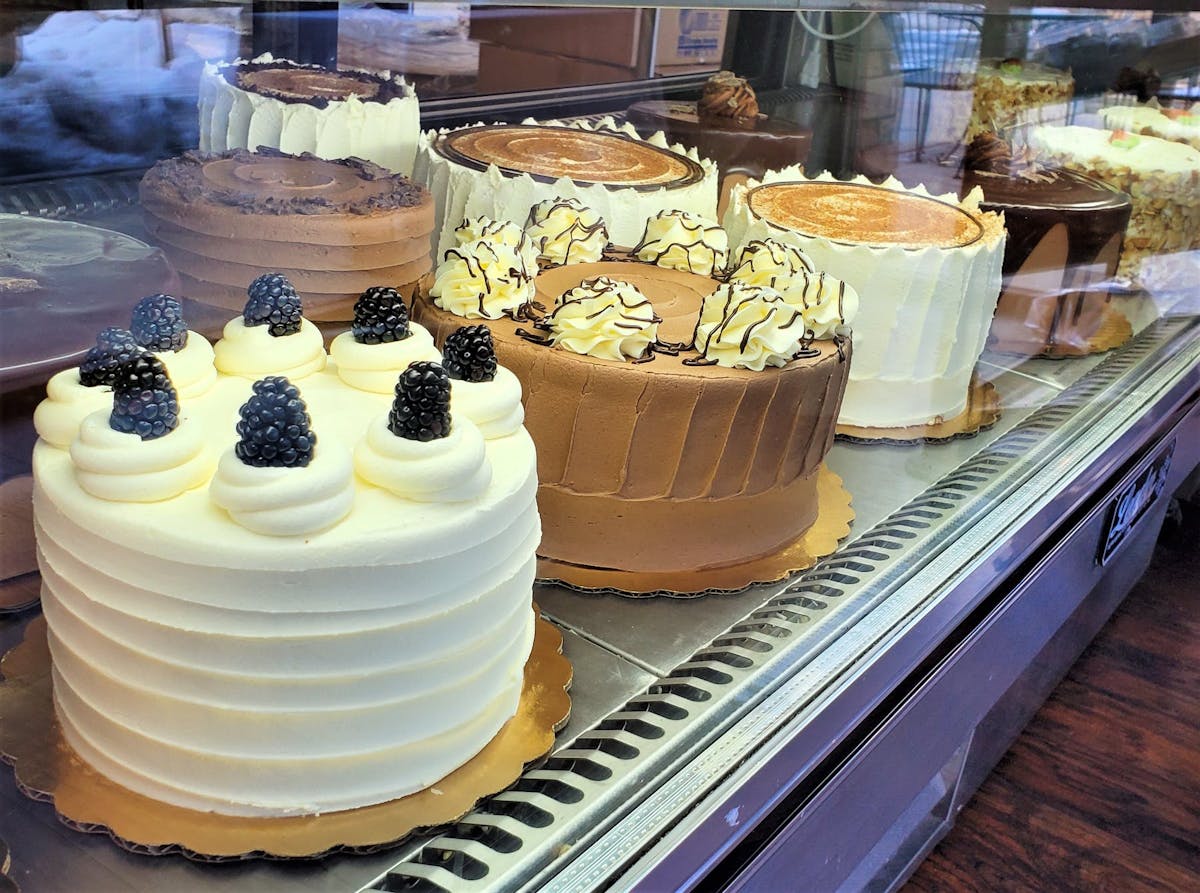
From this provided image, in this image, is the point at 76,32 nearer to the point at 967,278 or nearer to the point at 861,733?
the point at 861,733

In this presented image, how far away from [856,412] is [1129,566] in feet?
3.90

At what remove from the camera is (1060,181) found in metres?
3.03

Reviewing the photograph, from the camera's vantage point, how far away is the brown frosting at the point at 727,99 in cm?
304

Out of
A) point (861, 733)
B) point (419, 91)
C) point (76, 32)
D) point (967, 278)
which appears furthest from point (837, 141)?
point (76, 32)

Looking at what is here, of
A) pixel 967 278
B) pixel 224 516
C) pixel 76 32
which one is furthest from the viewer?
pixel 967 278

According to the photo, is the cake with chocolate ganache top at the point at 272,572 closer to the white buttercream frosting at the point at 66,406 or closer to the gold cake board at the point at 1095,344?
the white buttercream frosting at the point at 66,406

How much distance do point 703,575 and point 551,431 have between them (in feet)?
1.18

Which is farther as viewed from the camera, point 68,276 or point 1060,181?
point 1060,181

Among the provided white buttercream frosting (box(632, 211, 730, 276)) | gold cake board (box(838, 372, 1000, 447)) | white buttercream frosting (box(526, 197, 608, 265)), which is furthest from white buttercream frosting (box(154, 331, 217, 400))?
gold cake board (box(838, 372, 1000, 447))

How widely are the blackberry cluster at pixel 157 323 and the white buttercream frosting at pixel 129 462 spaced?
17 centimetres

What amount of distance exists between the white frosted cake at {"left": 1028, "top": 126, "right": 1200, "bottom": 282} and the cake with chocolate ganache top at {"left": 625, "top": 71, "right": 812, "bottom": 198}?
2.26ft

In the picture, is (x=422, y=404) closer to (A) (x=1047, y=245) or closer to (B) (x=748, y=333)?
(B) (x=748, y=333)

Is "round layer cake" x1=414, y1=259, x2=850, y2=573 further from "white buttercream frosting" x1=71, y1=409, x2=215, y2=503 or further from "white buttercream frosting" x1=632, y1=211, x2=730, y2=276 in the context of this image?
"white buttercream frosting" x1=71, y1=409, x2=215, y2=503

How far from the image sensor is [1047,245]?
2.83m
